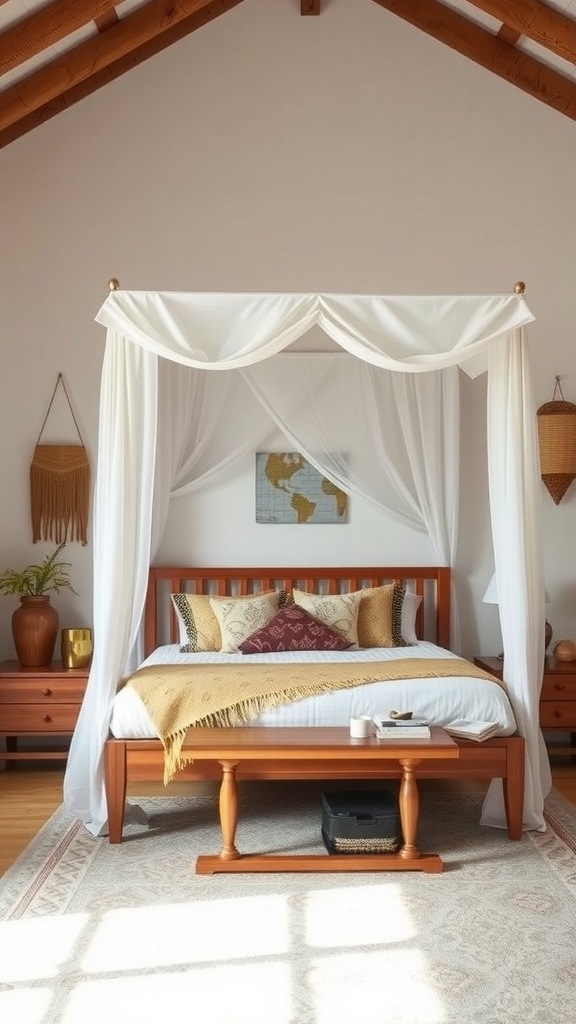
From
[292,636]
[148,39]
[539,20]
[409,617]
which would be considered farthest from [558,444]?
[148,39]

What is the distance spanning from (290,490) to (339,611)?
0.89 meters

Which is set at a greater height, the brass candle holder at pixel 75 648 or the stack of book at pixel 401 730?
the brass candle holder at pixel 75 648

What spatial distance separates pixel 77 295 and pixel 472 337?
9.18 feet

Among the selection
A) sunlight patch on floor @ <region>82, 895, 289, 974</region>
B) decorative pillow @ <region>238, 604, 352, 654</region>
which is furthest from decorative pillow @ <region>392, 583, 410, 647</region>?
sunlight patch on floor @ <region>82, 895, 289, 974</region>

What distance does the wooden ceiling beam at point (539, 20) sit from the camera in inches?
201

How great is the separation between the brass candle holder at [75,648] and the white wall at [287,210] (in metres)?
0.47

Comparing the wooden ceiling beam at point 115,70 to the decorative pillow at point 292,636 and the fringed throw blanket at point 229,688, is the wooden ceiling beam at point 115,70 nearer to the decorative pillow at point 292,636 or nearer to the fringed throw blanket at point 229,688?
the decorative pillow at point 292,636

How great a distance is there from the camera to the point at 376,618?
5.79 m

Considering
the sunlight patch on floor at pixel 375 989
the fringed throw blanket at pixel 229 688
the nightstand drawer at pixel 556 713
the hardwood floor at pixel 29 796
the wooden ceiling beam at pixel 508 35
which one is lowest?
the sunlight patch on floor at pixel 375 989

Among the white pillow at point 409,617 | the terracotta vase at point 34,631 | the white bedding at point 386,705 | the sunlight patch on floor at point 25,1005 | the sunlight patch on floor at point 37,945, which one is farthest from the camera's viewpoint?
the white pillow at point 409,617

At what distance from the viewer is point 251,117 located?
6297mm

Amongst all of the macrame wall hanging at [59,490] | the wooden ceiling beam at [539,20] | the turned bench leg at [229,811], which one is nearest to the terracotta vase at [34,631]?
the macrame wall hanging at [59,490]

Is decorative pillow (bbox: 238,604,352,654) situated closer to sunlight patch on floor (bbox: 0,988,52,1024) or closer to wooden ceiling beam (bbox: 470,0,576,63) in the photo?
sunlight patch on floor (bbox: 0,988,52,1024)

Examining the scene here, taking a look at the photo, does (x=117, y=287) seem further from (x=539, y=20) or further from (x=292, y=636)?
(x=539, y=20)
